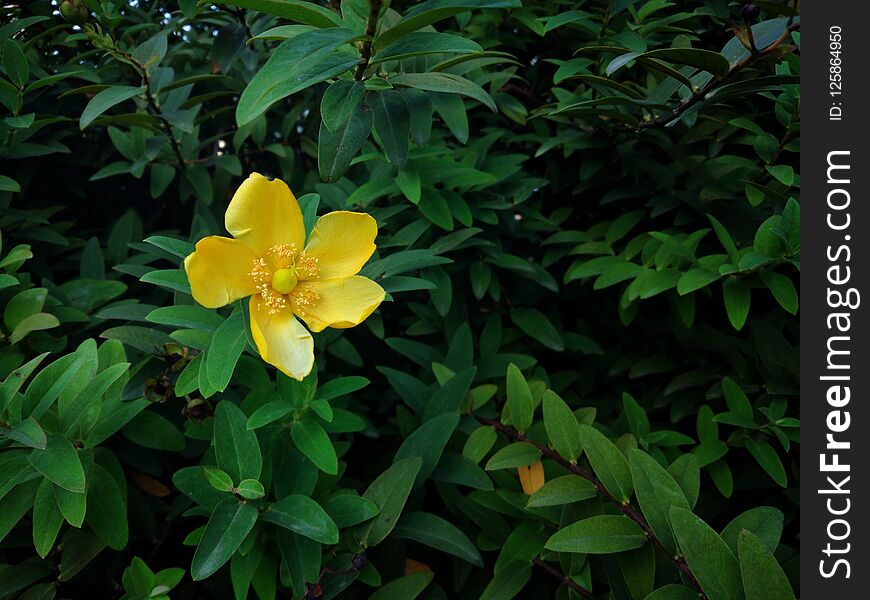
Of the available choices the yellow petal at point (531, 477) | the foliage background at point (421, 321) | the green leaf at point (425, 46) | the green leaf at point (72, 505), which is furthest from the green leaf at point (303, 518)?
the green leaf at point (425, 46)

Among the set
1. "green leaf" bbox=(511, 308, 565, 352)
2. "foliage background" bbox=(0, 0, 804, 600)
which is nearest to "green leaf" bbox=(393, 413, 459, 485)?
"foliage background" bbox=(0, 0, 804, 600)

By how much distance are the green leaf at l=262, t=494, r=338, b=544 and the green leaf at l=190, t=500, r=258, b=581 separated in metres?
0.03

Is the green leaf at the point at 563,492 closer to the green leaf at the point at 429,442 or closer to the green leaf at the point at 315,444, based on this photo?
the green leaf at the point at 429,442

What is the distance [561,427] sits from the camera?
100 centimetres

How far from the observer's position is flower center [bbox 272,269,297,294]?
0.87 meters

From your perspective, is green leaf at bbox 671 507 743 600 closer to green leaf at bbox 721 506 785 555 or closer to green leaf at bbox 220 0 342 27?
green leaf at bbox 721 506 785 555

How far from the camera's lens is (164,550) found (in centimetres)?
111

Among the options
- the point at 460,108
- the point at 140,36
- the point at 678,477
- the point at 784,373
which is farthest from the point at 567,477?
the point at 140,36

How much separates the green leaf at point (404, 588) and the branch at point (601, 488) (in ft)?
0.86

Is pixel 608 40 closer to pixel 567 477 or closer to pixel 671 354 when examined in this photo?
pixel 671 354

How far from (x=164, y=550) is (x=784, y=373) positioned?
1.12 m

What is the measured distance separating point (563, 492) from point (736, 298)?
1.50ft

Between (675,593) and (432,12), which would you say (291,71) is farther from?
(675,593)

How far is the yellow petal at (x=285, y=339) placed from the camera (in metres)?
0.83
